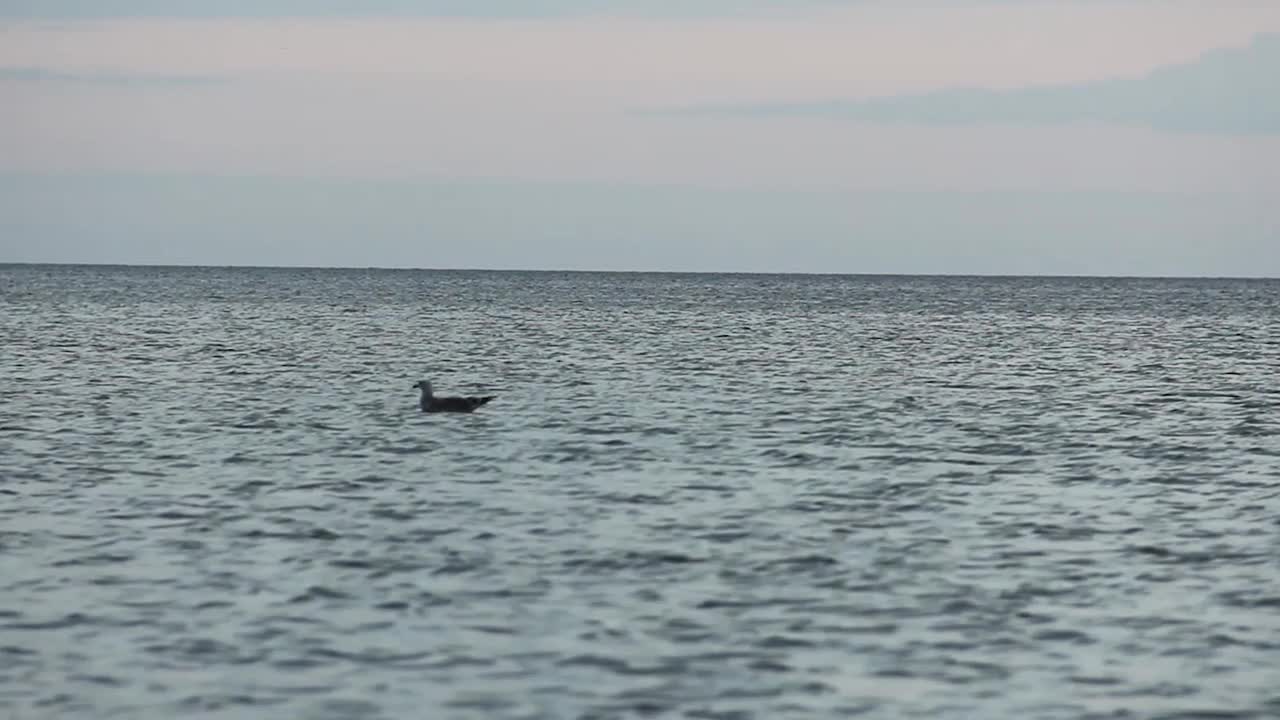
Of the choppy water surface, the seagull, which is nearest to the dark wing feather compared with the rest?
the seagull

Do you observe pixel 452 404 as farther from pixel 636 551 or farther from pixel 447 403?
pixel 636 551

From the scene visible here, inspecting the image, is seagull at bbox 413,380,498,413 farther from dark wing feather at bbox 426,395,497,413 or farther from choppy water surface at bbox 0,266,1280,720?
choppy water surface at bbox 0,266,1280,720

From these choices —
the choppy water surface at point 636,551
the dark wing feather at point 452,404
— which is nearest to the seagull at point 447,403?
the dark wing feather at point 452,404

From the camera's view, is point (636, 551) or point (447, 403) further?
point (447, 403)

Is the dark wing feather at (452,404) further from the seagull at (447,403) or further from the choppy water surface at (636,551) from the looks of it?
the choppy water surface at (636,551)

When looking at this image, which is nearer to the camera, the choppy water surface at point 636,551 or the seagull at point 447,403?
the choppy water surface at point 636,551

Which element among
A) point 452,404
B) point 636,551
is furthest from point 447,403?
point 636,551

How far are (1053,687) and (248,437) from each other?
20903 mm

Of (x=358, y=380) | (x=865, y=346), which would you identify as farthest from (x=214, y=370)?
(x=865, y=346)

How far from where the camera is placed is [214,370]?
51531 millimetres

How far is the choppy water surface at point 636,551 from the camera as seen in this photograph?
14297mm

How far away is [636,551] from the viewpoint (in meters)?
20.2

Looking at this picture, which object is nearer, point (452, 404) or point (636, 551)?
point (636, 551)

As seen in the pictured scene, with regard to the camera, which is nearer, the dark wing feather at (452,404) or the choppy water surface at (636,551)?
the choppy water surface at (636,551)
